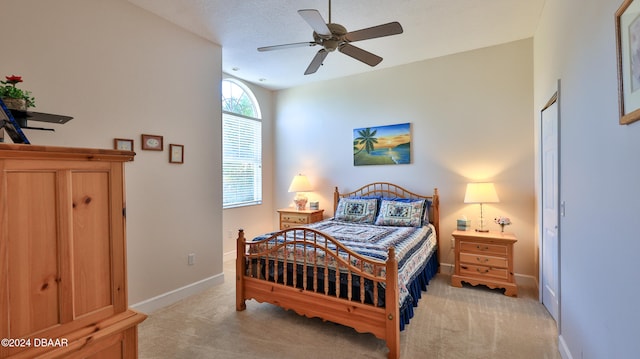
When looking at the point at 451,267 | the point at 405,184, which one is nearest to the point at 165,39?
the point at 405,184

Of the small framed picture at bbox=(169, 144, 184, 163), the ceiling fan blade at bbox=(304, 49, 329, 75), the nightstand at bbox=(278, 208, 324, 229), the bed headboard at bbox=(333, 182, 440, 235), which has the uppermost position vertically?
the ceiling fan blade at bbox=(304, 49, 329, 75)

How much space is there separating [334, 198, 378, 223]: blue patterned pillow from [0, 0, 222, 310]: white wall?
178cm

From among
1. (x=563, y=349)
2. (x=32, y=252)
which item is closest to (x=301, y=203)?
(x=563, y=349)

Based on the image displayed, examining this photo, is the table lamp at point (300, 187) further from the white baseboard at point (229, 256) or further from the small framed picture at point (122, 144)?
the small framed picture at point (122, 144)

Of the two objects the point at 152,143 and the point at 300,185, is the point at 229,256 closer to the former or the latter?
the point at 300,185

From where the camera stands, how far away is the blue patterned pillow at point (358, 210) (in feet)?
13.8

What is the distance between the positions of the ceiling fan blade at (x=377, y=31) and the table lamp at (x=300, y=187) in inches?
117

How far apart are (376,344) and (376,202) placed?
221 centimetres

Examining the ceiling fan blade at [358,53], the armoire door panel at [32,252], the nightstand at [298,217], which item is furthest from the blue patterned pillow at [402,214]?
the armoire door panel at [32,252]

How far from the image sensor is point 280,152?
18.6ft

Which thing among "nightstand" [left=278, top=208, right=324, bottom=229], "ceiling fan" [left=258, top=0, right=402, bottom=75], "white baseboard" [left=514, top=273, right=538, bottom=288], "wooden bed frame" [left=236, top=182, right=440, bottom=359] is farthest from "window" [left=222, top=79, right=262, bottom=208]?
"white baseboard" [left=514, top=273, right=538, bottom=288]

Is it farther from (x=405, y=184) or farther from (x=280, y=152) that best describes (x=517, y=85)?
(x=280, y=152)

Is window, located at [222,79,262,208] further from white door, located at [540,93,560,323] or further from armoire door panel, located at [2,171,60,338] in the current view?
white door, located at [540,93,560,323]

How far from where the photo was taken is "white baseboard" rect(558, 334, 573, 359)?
81.0 inches
